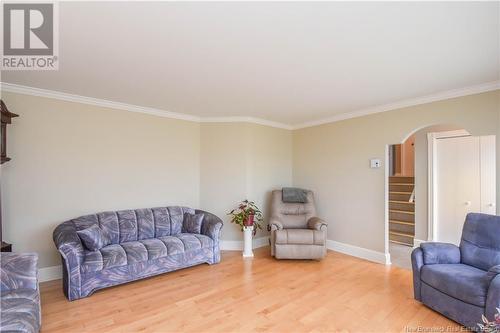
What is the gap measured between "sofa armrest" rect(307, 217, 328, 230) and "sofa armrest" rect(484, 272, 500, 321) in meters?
2.09

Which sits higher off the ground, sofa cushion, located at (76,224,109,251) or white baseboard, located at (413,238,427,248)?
sofa cushion, located at (76,224,109,251)

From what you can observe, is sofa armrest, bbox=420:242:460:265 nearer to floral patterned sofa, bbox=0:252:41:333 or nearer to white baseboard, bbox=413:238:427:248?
white baseboard, bbox=413:238:427:248

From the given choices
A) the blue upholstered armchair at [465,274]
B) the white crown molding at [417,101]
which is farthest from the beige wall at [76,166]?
the blue upholstered armchair at [465,274]

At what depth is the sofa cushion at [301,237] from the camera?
12.8 feet

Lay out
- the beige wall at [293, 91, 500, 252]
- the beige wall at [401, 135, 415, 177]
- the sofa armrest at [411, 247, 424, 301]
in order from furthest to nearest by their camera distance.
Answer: the beige wall at [401, 135, 415, 177] < the beige wall at [293, 91, 500, 252] < the sofa armrest at [411, 247, 424, 301]

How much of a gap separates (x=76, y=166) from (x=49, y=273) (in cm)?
140

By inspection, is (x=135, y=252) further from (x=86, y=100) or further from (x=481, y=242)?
(x=481, y=242)

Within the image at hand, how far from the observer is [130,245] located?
3197 mm

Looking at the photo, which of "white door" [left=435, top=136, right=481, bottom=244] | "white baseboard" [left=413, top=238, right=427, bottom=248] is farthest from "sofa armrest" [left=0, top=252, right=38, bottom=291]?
"white door" [left=435, top=136, right=481, bottom=244]

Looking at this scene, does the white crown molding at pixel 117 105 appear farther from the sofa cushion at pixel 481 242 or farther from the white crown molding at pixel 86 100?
the sofa cushion at pixel 481 242

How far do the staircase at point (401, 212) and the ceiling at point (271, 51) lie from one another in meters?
2.87

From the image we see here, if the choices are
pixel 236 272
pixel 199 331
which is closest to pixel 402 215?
pixel 236 272

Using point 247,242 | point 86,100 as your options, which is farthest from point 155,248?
point 86,100

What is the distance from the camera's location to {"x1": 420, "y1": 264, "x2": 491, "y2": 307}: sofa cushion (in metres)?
2.13
